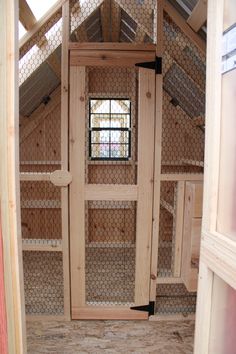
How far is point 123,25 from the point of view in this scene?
11.3ft

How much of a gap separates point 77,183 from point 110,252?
1786 mm

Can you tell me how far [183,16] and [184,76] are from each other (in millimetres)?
752

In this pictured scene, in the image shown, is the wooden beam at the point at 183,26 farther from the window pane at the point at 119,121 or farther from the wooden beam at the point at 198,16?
the window pane at the point at 119,121

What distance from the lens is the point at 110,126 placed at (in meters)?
3.67

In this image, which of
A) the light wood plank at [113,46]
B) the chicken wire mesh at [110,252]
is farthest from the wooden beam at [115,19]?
the chicken wire mesh at [110,252]

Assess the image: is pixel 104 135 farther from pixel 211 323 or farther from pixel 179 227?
pixel 211 323

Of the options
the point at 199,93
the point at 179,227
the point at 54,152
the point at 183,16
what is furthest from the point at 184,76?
the point at 54,152

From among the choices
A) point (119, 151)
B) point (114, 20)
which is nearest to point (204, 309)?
→ point (119, 151)

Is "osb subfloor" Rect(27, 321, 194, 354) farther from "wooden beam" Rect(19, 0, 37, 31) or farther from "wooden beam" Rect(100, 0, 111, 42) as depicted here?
"wooden beam" Rect(100, 0, 111, 42)

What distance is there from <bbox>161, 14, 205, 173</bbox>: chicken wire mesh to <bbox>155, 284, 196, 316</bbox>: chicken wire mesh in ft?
3.57

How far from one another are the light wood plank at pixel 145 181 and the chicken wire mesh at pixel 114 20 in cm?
34

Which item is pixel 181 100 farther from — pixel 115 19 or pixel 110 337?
pixel 110 337

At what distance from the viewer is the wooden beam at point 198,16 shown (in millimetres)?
Answer: 1771

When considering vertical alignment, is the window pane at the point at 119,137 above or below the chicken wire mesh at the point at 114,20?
below
